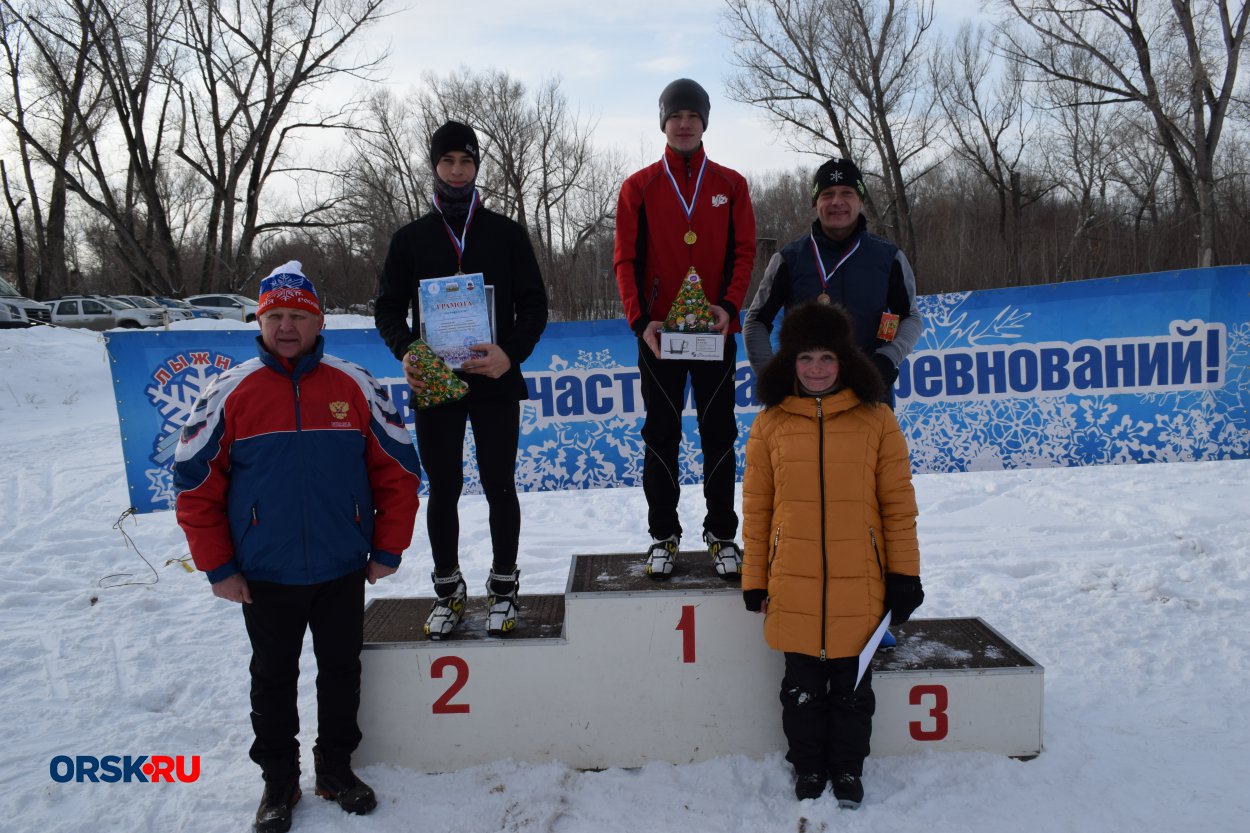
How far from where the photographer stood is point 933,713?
103 inches

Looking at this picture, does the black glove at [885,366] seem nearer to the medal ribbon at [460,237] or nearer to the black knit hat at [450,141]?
the medal ribbon at [460,237]

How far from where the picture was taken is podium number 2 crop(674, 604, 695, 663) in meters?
2.66

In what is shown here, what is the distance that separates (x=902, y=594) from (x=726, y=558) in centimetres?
72

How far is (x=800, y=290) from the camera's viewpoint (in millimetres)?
2873

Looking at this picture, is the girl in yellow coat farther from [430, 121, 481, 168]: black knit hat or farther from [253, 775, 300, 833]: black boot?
[253, 775, 300, 833]: black boot

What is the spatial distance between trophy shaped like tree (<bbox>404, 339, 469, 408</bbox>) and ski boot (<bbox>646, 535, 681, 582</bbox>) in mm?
955

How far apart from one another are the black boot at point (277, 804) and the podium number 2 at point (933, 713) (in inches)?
81.2

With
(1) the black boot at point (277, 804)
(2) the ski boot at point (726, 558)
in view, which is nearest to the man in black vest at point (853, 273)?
(2) the ski boot at point (726, 558)

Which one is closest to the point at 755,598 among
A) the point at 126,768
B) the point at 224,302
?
the point at 126,768

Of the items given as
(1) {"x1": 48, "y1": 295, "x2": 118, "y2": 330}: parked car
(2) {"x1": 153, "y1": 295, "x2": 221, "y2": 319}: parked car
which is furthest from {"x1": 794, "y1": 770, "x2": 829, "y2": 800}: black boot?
(1) {"x1": 48, "y1": 295, "x2": 118, "y2": 330}: parked car

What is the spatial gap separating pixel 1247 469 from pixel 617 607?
590 cm

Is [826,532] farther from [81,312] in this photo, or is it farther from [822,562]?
[81,312]

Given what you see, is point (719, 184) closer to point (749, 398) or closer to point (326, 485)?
point (326, 485)

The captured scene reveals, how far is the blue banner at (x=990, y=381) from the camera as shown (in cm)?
491
